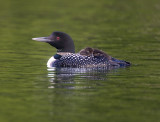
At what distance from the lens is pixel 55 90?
9656 mm

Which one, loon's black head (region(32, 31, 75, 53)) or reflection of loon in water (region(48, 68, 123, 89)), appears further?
loon's black head (region(32, 31, 75, 53))

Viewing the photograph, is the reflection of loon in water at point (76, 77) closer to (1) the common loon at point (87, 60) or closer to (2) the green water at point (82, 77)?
(2) the green water at point (82, 77)

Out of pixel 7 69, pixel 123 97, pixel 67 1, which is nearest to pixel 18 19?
pixel 67 1

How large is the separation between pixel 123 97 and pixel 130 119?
4.58ft

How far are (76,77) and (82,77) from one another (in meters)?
0.11

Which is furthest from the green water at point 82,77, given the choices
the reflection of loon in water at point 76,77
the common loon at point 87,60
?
the common loon at point 87,60

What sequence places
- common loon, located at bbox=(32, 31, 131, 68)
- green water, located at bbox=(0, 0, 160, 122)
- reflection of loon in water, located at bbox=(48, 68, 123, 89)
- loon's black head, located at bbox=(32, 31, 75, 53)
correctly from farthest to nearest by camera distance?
loon's black head, located at bbox=(32, 31, 75, 53) < common loon, located at bbox=(32, 31, 131, 68) < reflection of loon in water, located at bbox=(48, 68, 123, 89) < green water, located at bbox=(0, 0, 160, 122)

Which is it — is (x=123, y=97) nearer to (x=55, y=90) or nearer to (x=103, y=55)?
(x=55, y=90)

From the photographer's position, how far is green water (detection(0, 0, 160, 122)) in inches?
318

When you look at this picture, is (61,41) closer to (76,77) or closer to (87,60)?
(87,60)

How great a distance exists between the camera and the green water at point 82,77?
8.09 metres

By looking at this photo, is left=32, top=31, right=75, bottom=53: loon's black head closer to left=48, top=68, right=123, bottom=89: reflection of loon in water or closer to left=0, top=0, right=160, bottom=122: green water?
left=0, top=0, right=160, bottom=122: green water

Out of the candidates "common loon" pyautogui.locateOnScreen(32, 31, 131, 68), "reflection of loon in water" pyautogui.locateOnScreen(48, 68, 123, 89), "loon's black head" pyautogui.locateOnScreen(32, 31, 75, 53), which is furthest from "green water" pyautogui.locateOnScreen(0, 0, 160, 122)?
"loon's black head" pyautogui.locateOnScreen(32, 31, 75, 53)

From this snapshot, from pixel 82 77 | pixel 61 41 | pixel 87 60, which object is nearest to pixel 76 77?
pixel 82 77
